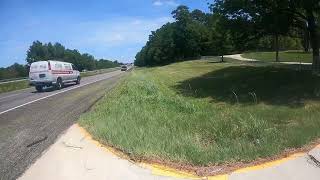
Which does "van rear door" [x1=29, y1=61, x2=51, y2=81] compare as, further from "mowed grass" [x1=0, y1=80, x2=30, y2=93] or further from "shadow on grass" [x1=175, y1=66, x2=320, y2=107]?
"shadow on grass" [x1=175, y1=66, x2=320, y2=107]

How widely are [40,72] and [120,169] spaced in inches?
1138

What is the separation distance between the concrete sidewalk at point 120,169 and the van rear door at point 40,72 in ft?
87.1

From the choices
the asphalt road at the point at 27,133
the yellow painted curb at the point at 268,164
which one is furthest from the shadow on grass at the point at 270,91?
the yellow painted curb at the point at 268,164

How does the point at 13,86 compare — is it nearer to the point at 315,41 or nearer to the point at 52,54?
the point at 315,41

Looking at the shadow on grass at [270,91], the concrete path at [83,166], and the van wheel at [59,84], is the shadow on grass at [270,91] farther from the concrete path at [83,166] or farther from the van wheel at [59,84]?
the van wheel at [59,84]

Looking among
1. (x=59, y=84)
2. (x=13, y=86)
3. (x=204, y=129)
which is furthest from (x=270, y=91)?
(x=13, y=86)

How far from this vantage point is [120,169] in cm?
773

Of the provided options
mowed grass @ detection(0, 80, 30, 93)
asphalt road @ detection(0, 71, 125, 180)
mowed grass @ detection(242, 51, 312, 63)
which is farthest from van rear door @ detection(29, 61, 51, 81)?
mowed grass @ detection(242, 51, 312, 63)

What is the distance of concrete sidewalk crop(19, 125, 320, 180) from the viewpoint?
23.5 feet

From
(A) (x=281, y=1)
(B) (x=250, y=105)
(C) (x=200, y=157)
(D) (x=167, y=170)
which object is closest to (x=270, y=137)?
(C) (x=200, y=157)

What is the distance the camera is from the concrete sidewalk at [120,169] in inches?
281

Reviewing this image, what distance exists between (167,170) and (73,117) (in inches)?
349

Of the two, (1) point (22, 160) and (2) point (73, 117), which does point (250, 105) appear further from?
(1) point (22, 160)

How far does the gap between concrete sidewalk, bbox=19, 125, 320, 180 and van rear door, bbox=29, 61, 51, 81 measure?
26.5 m
